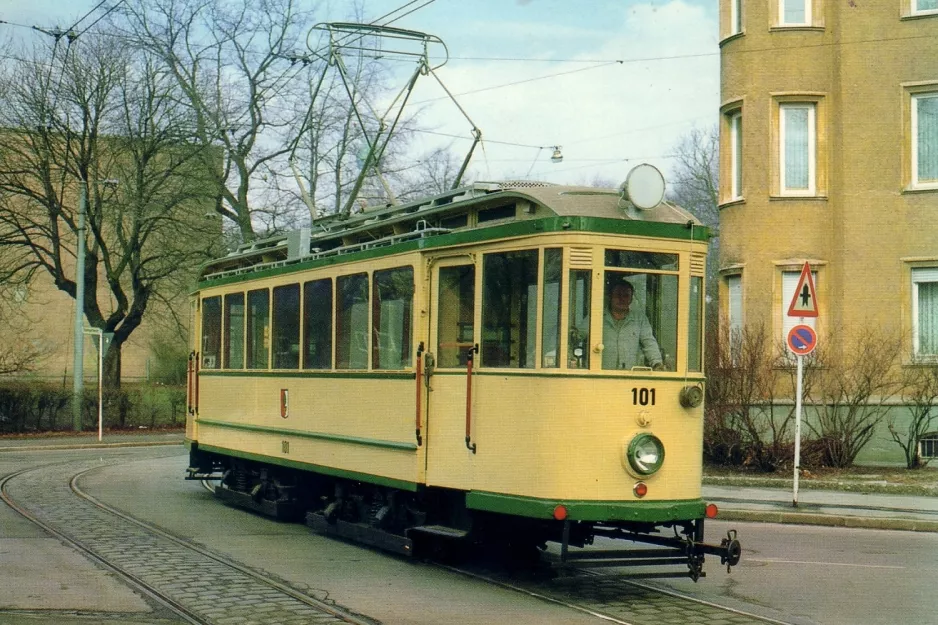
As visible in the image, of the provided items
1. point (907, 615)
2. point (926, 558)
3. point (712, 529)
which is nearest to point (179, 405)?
point (712, 529)

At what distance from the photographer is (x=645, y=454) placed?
9500 mm

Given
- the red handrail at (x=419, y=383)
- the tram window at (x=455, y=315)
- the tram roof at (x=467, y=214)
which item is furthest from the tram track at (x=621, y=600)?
the tram roof at (x=467, y=214)

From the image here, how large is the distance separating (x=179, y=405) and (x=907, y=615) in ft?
106

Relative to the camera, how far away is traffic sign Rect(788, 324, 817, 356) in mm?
16359

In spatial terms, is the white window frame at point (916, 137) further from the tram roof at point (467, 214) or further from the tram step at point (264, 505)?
the tram step at point (264, 505)

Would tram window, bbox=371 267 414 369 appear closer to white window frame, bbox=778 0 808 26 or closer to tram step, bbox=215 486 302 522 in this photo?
tram step, bbox=215 486 302 522

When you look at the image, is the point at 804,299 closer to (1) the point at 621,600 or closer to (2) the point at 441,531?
(2) the point at 441,531

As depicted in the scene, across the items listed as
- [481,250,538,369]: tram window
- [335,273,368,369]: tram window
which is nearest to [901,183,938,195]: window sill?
[335,273,368,369]: tram window

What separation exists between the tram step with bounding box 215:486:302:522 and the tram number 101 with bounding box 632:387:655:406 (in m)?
5.93

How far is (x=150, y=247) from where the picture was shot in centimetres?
3897

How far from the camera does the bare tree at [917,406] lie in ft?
68.8

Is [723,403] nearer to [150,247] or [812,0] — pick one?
[812,0]

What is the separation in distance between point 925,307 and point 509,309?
15.8 meters

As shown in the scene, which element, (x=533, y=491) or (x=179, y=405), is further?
(x=179, y=405)
